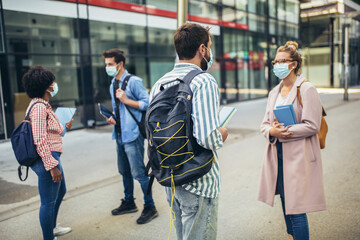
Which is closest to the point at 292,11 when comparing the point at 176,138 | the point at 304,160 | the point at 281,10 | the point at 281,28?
the point at 281,10

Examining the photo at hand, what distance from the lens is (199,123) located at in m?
1.90

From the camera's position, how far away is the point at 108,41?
1253 cm

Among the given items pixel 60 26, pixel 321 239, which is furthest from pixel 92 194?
pixel 60 26

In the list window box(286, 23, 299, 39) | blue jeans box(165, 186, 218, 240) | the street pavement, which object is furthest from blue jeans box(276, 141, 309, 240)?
window box(286, 23, 299, 39)

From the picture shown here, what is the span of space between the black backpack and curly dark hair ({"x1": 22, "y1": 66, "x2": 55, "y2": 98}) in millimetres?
1549

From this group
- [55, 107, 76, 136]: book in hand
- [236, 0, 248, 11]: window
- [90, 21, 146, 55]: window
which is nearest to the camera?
[55, 107, 76, 136]: book in hand

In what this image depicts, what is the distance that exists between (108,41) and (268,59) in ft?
41.7

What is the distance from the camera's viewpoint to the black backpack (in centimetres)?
191

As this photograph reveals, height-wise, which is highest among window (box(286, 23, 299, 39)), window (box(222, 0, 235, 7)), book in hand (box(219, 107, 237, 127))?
window (box(222, 0, 235, 7))

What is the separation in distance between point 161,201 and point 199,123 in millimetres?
2986

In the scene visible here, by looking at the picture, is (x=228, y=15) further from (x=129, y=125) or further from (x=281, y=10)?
(x=129, y=125)

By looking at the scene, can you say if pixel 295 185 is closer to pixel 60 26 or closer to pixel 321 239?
pixel 321 239

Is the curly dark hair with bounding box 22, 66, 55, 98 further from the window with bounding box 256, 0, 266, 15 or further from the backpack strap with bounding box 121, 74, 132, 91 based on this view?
the window with bounding box 256, 0, 266, 15

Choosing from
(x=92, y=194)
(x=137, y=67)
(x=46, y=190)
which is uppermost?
(x=137, y=67)
